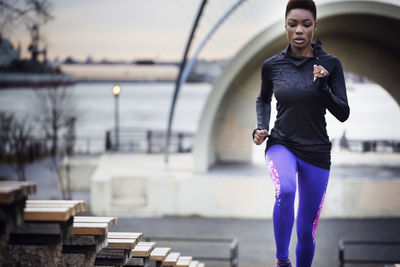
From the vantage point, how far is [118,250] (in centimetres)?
537

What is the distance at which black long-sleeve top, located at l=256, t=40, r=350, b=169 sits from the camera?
15.8ft

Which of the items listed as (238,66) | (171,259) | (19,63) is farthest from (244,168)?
(19,63)

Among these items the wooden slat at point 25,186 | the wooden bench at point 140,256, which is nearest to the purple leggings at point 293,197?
the wooden bench at point 140,256

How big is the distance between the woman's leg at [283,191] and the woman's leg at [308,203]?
167 mm

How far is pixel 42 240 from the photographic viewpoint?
413 cm

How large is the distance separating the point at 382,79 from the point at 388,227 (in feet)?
17.0

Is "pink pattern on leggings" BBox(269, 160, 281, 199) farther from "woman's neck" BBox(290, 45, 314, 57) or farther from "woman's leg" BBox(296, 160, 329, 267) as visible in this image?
"woman's neck" BBox(290, 45, 314, 57)

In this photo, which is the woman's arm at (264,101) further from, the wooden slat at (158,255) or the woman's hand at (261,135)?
the wooden slat at (158,255)

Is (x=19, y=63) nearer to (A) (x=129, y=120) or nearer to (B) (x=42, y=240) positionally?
(B) (x=42, y=240)

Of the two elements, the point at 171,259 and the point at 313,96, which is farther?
the point at 171,259

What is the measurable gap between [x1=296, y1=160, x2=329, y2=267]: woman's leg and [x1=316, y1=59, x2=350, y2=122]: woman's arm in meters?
0.48

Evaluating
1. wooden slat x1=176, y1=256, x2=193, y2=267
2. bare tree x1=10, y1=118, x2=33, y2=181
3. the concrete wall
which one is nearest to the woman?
wooden slat x1=176, y1=256, x2=193, y2=267

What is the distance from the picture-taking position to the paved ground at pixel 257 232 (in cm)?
1510

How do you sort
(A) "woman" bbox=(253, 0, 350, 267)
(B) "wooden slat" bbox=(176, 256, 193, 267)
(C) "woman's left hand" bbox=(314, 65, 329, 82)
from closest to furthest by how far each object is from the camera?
(C) "woman's left hand" bbox=(314, 65, 329, 82) → (A) "woman" bbox=(253, 0, 350, 267) → (B) "wooden slat" bbox=(176, 256, 193, 267)
